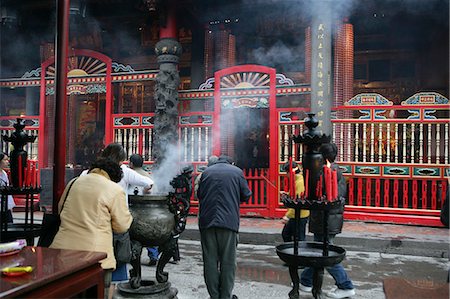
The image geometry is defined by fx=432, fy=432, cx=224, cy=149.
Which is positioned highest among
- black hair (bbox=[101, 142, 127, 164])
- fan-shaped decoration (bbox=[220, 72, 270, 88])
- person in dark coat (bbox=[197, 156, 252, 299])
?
fan-shaped decoration (bbox=[220, 72, 270, 88])

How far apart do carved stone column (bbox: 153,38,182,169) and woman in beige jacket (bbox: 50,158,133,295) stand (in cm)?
665

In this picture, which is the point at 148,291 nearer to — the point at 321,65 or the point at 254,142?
the point at 321,65

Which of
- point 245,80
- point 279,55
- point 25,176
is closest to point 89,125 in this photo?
point 279,55

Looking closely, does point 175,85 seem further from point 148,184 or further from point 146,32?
point 148,184

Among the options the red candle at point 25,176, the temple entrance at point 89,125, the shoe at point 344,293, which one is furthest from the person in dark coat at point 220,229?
the temple entrance at point 89,125

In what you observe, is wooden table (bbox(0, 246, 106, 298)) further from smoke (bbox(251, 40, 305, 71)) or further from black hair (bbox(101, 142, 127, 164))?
smoke (bbox(251, 40, 305, 71))

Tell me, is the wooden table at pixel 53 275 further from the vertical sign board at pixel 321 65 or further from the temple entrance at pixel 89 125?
the temple entrance at pixel 89 125

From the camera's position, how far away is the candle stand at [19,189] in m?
5.04

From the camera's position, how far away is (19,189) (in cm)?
518

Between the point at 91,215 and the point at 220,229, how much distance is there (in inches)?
59.3

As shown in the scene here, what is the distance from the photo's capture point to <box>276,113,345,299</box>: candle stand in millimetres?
4004

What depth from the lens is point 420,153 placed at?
8.85 m

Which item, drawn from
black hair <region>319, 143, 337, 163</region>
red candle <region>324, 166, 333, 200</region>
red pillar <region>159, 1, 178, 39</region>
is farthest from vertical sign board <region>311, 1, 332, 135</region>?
red candle <region>324, 166, 333, 200</region>

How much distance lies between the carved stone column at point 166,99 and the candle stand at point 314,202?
6278 mm
